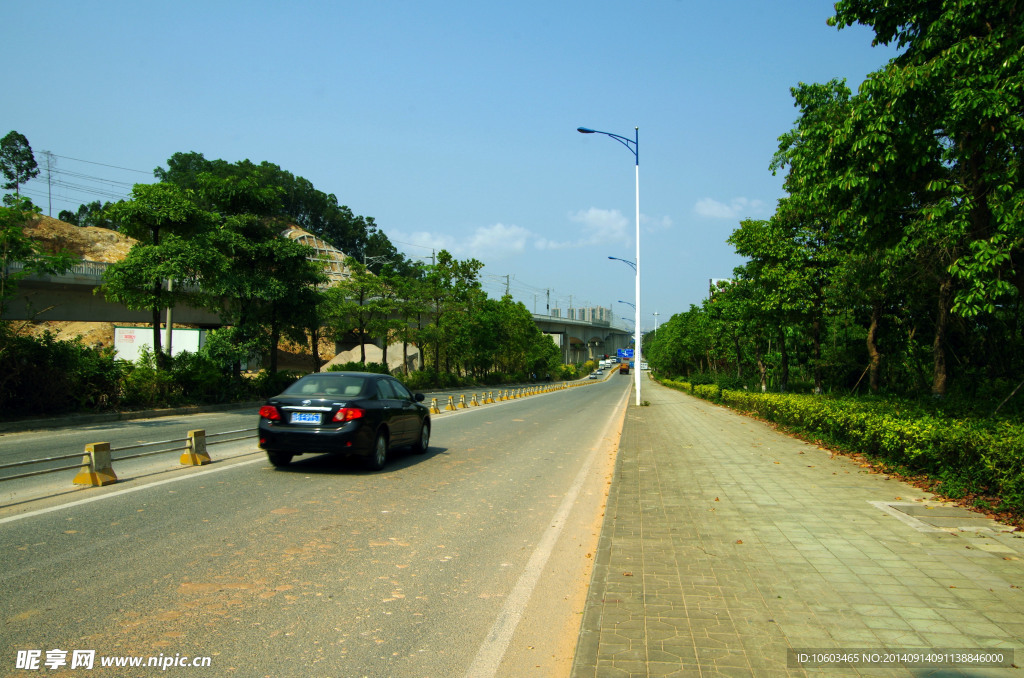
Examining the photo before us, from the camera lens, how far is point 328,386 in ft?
32.0

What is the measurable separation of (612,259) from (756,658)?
34.7m

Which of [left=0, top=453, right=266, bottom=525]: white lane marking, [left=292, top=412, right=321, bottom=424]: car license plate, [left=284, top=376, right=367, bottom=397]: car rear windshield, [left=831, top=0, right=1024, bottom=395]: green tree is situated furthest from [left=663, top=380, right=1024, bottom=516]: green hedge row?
[left=0, top=453, right=266, bottom=525]: white lane marking

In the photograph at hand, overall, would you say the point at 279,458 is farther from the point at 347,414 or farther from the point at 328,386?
the point at 347,414

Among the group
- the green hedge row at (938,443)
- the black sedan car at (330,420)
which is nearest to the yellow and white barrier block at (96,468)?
the black sedan car at (330,420)

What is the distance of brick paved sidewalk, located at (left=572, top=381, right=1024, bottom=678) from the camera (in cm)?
362

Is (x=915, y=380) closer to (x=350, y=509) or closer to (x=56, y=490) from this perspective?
(x=350, y=509)

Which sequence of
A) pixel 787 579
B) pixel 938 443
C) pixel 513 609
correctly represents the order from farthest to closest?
pixel 938 443 → pixel 787 579 → pixel 513 609

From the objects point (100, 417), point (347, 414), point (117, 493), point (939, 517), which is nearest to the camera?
point (939, 517)

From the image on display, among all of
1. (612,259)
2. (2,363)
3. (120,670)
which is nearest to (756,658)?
(120,670)

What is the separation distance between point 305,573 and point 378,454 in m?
4.80

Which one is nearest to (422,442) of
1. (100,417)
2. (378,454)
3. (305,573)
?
(378,454)

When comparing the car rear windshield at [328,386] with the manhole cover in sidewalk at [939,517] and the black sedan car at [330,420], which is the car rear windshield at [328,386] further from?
the manhole cover in sidewalk at [939,517]

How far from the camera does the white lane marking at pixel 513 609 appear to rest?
3.63 m

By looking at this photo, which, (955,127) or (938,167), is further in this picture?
(938,167)
